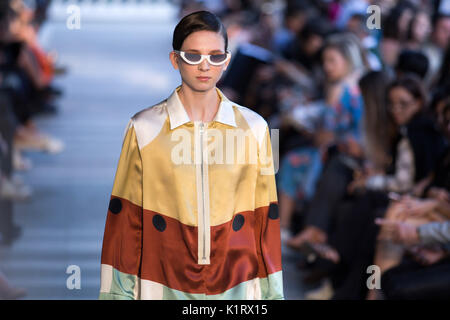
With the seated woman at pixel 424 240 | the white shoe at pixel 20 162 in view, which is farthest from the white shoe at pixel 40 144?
the seated woman at pixel 424 240

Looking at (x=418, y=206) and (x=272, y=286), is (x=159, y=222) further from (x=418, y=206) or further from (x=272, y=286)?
(x=418, y=206)

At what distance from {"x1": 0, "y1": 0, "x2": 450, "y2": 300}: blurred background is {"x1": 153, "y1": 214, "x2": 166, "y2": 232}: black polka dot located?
0.46 metres

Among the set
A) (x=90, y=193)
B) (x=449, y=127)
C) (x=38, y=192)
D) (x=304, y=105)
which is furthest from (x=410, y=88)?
(x=38, y=192)

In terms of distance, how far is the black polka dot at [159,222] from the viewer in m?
1.91

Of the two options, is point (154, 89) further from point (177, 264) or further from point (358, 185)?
point (177, 264)

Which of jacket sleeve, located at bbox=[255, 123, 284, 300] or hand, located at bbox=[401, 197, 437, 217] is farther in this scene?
hand, located at bbox=[401, 197, 437, 217]

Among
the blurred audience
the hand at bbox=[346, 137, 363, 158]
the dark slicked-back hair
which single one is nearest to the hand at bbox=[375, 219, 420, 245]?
the hand at bbox=[346, 137, 363, 158]

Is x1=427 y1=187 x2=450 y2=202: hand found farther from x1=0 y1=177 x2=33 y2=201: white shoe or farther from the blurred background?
x1=0 y1=177 x2=33 y2=201: white shoe

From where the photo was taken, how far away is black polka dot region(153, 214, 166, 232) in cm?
191

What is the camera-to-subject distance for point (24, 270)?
3279mm

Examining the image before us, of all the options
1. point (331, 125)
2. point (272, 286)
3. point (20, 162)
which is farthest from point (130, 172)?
point (20, 162)

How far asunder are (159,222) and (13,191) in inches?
116

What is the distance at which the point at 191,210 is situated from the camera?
6.24 feet

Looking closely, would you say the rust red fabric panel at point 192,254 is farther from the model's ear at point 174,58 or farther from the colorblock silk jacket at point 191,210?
the model's ear at point 174,58
